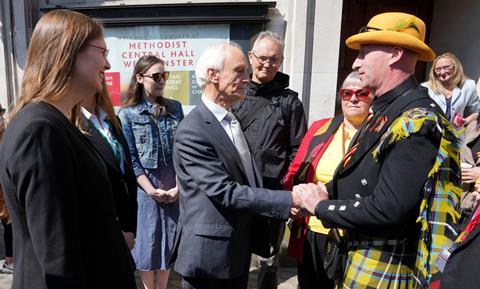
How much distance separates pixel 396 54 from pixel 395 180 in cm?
60

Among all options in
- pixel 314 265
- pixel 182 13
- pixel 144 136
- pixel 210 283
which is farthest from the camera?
pixel 182 13

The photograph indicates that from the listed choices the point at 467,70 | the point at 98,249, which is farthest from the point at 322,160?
the point at 467,70

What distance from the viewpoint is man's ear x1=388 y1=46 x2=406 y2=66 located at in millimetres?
1672

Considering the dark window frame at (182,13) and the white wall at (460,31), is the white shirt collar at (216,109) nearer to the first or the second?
the dark window frame at (182,13)

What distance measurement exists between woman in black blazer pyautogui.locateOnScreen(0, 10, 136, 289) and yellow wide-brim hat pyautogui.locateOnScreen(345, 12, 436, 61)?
120 centimetres

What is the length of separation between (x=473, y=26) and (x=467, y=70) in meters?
0.69

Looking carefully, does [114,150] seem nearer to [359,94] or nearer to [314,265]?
[314,265]

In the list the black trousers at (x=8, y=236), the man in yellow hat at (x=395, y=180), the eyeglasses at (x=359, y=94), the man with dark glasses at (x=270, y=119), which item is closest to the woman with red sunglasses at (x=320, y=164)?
the eyeglasses at (x=359, y=94)

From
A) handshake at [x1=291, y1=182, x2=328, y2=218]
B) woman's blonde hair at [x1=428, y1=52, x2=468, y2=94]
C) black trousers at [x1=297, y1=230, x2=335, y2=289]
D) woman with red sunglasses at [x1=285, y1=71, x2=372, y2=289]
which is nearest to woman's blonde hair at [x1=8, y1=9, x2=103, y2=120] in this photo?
handshake at [x1=291, y1=182, x2=328, y2=218]

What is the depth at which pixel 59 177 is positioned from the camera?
1182 mm

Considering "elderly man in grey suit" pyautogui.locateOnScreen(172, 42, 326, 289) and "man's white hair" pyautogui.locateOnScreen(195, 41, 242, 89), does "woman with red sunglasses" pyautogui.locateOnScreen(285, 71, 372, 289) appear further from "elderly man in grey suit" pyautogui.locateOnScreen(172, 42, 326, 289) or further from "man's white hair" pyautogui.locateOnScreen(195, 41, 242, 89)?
"man's white hair" pyautogui.locateOnScreen(195, 41, 242, 89)

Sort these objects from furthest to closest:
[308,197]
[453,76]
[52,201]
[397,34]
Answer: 1. [453,76]
2. [308,197]
3. [397,34]
4. [52,201]

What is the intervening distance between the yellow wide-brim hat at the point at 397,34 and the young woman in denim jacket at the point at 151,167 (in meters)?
1.91

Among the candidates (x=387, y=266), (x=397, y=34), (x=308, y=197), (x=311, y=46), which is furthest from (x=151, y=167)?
(x=311, y=46)
